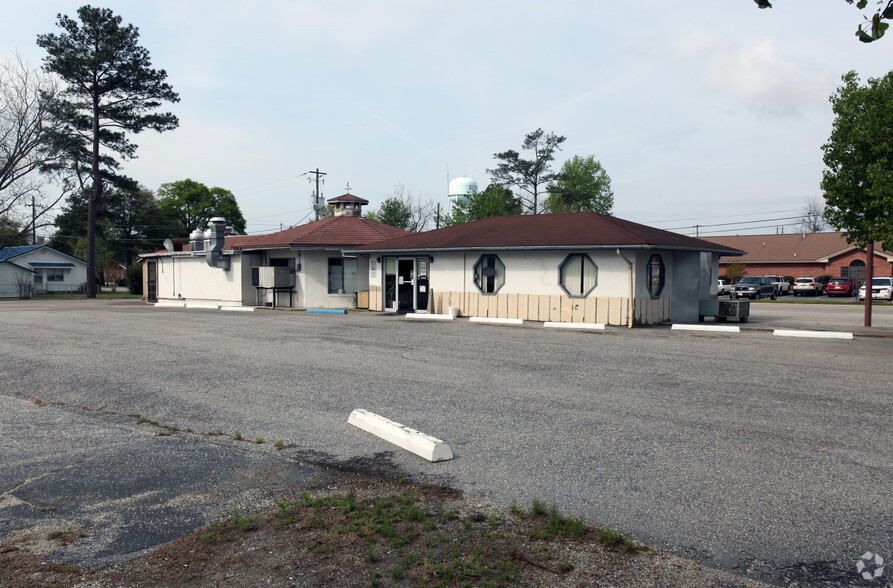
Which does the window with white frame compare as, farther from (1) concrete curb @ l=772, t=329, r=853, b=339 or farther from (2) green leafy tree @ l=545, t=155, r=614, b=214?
(2) green leafy tree @ l=545, t=155, r=614, b=214

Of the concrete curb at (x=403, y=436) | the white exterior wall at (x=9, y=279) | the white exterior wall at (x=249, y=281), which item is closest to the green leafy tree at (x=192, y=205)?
the white exterior wall at (x=9, y=279)

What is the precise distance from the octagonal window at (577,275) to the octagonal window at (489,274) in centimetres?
219

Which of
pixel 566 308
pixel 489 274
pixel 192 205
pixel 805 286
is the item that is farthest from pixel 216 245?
pixel 192 205

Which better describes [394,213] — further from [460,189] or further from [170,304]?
[170,304]

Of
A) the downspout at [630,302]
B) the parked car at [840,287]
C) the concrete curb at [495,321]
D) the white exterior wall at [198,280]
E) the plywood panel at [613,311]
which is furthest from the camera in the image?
the parked car at [840,287]

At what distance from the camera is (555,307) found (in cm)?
2050

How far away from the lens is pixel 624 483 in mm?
5391

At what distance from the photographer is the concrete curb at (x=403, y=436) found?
20.0ft

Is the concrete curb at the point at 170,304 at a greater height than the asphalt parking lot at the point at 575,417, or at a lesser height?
greater

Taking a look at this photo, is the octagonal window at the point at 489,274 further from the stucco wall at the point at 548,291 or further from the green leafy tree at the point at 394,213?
the green leafy tree at the point at 394,213

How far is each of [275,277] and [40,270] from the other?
4496cm

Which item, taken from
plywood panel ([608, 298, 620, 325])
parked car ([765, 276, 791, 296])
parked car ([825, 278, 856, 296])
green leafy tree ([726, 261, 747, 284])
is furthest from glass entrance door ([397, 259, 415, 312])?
parked car ([825, 278, 856, 296])

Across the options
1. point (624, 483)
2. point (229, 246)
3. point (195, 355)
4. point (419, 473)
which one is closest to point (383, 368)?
point (195, 355)

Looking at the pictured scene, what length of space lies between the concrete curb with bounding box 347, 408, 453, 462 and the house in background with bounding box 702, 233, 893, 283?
5195 cm
